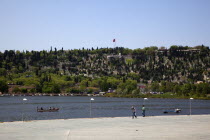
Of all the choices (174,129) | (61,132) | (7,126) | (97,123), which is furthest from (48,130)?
(174,129)

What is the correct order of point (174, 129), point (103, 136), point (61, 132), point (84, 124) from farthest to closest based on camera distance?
point (84, 124)
point (174, 129)
point (61, 132)
point (103, 136)

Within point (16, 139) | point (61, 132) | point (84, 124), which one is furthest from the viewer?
point (84, 124)

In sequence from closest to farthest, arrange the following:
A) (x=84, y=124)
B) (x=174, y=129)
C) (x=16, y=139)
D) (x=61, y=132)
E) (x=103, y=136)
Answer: (x=16, y=139) < (x=103, y=136) < (x=61, y=132) < (x=174, y=129) < (x=84, y=124)

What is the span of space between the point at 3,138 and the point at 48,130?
7.29 meters

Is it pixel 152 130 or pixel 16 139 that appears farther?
pixel 152 130

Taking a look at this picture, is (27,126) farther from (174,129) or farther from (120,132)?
(174,129)

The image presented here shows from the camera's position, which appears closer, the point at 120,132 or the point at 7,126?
the point at 120,132

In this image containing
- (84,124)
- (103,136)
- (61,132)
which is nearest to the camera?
(103,136)

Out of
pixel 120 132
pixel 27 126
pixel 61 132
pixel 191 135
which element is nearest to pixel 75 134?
pixel 61 132

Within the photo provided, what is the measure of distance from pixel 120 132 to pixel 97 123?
9.88m

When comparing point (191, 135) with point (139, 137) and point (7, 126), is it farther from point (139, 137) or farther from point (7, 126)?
point (7, 126)

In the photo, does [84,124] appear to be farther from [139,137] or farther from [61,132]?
[139,137]

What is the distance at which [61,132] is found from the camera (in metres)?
43.5

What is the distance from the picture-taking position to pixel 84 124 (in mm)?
51906
